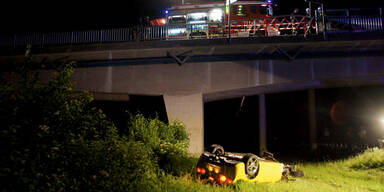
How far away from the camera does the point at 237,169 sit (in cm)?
696

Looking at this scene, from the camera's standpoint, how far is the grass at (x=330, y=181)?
6953 mm

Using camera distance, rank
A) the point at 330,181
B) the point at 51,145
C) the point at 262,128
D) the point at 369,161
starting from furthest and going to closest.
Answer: the point at 262,128
the point at 369,161
the point at 330,181
the point at 51,145

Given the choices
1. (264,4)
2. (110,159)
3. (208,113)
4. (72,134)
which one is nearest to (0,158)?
(72,134)

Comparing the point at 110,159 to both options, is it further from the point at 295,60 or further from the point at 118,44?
the point at 295,60

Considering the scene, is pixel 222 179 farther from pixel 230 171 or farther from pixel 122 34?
pixel 122 34

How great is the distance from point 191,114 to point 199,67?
2.45 m

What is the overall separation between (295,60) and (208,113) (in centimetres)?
1581

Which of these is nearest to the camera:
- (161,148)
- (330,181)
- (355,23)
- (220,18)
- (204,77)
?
(161,148)

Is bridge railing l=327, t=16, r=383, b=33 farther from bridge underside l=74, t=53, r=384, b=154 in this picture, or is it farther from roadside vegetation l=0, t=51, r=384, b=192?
roadside vegetation l=0, t=51, r=384, b=192

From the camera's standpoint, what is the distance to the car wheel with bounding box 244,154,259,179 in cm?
727

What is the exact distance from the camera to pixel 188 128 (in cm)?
1280

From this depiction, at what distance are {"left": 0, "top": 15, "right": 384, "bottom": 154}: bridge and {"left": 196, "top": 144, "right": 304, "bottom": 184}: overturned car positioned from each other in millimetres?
4976

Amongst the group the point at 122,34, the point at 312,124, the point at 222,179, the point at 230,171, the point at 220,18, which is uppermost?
the point at 220,18

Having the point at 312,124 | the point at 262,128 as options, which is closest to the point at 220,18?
the point at 262,128
